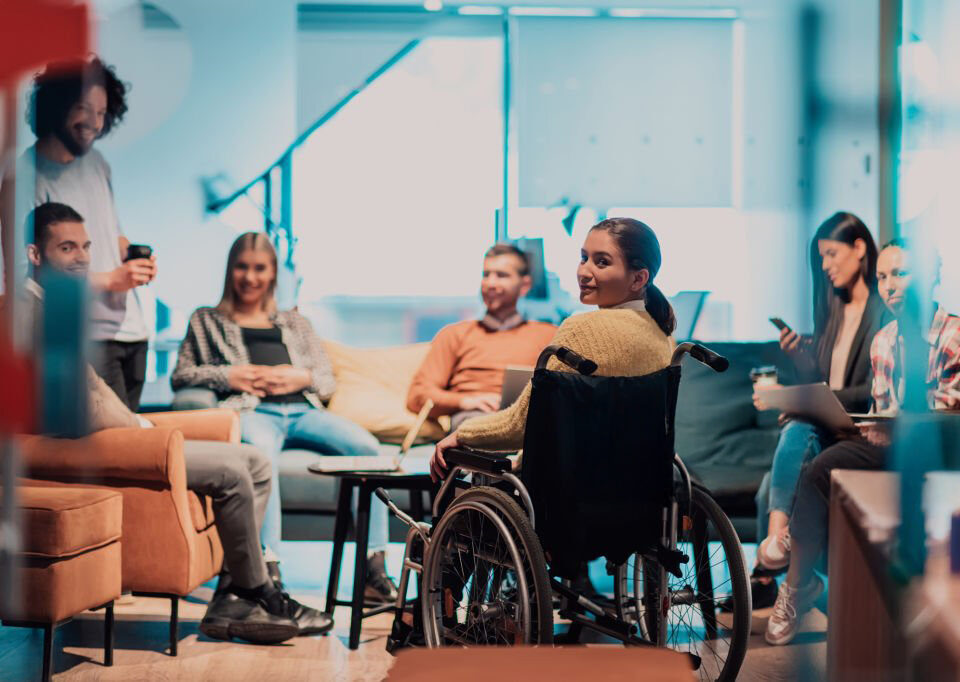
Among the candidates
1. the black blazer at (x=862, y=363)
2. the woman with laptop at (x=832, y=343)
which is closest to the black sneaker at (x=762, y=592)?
the woman with laptop at (x=832, y=343)

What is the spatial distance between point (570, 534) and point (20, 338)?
3.98 ft

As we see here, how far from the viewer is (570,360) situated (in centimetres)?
197

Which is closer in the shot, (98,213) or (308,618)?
(98,213)

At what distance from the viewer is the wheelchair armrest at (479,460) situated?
6.79 feet

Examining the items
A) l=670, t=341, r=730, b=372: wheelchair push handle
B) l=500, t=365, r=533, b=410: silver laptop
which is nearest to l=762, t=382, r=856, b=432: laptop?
l=500, t=365, r=533, b=410: silver laptop

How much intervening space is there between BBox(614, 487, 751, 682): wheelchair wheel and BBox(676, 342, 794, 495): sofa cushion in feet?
3.80

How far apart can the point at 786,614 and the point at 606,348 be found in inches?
45.4

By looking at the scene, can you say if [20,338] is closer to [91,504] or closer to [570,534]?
[570,534]

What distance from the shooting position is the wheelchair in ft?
6.49

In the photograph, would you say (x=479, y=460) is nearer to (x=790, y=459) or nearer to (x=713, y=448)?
(x=790, y=459)

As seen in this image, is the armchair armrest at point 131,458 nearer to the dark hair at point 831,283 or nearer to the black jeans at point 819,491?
the black jeans at point 819,491

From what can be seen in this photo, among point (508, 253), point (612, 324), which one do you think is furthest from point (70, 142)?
point (508, 253)

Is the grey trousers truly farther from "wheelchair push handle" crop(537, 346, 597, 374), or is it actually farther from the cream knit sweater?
"wheelchair push handle" crop(537, 346, 597, 374)

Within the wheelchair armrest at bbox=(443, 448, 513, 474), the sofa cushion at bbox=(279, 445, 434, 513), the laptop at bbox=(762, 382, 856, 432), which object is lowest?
the sofa cushion at bbox=(279, 445, 434, 513)
